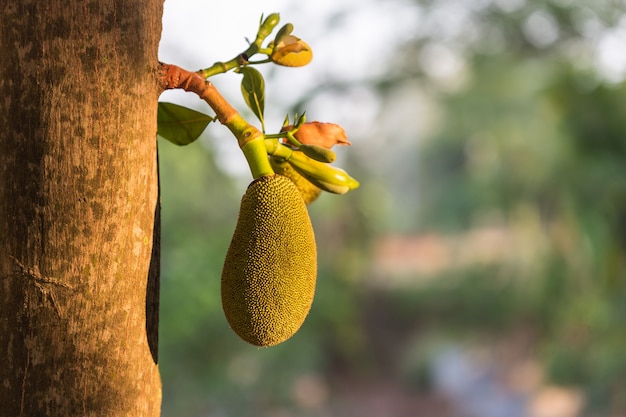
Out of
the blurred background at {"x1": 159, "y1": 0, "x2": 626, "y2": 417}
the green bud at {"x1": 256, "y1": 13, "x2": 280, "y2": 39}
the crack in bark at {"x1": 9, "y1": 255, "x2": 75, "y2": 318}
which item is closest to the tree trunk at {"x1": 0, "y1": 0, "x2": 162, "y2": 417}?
the crack in bark at {"x1": 9, "y1": 255, "x2": 75, "y2": 318}

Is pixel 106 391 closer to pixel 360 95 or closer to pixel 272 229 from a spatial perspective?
pixel 272 229

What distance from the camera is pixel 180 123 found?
1.72 ft

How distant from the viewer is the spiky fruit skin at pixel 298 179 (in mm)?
517

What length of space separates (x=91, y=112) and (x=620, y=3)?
4.81m

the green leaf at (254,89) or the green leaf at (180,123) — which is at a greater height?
the green leaf at (254,89)

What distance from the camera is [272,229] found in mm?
469

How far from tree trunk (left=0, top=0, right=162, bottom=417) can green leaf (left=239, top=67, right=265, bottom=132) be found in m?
0.11

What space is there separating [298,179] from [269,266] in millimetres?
104

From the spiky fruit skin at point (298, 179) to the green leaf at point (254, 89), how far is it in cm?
3

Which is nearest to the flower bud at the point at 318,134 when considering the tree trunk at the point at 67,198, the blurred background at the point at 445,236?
the tree trunk at the point at 67,198

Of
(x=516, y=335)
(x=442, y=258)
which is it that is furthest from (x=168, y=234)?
(x=442, y=258)

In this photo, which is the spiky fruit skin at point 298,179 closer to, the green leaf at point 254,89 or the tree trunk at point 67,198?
the green leaf at point 254,89

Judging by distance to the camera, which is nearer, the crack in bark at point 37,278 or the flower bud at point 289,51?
the crack in bark at point 37,278

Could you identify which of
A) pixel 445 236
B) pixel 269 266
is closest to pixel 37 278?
pixel 269 266
